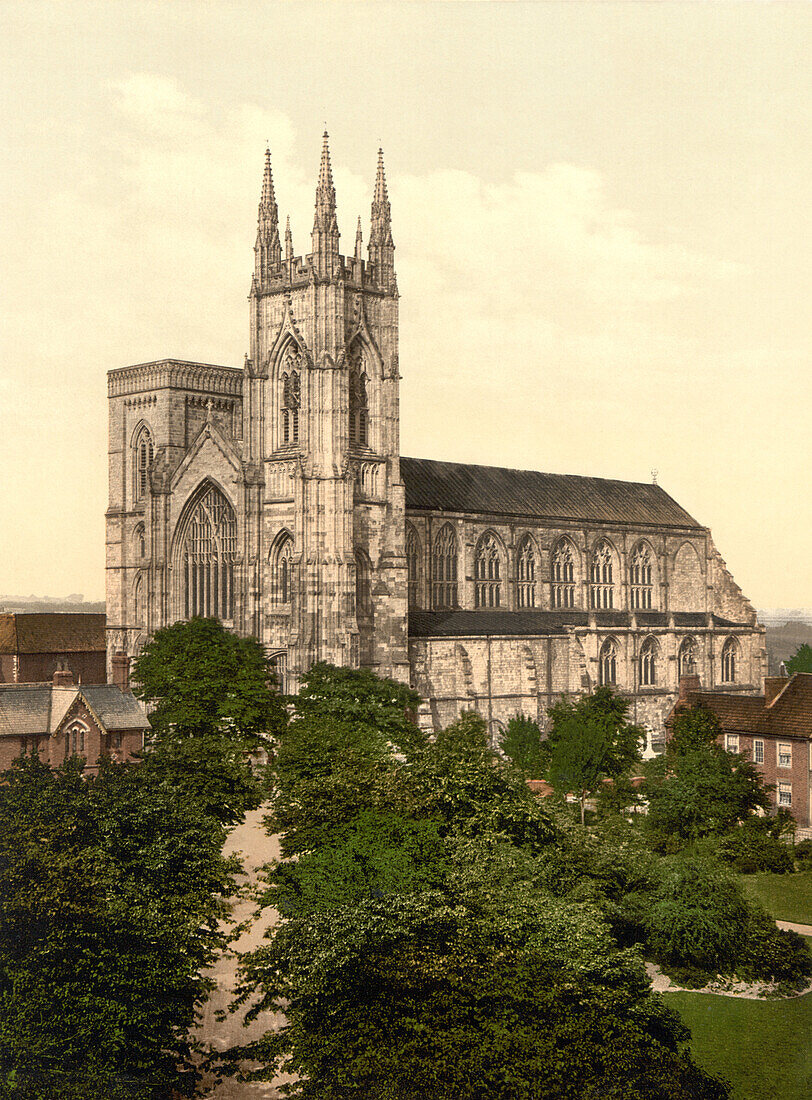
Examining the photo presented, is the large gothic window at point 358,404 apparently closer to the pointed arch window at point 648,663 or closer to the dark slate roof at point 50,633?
the dark slate roof at point 50,633

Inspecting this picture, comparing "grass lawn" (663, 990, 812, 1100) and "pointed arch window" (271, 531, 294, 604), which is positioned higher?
"pointed arch window" (271, 531, 294, 604)

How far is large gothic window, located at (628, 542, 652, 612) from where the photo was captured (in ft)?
362

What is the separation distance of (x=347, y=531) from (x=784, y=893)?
36618 millimetres

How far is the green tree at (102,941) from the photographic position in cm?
2864

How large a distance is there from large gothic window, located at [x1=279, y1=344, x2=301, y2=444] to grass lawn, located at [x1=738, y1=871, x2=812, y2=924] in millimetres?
41440

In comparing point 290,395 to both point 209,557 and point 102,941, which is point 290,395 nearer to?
point 209,557

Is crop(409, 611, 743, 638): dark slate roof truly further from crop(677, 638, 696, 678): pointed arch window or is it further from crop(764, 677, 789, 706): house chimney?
crop(764, 677, 789, 706): house chimney

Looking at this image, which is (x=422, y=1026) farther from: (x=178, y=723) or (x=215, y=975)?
(x=178, y=723)

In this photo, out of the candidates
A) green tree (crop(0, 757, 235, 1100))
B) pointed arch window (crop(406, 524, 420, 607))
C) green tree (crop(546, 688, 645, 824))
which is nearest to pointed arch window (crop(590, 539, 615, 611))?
pointed arch window (crop(406, 524, 420, 607))

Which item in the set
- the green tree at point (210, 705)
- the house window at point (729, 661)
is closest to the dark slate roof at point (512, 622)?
the house window at point (729, 661)

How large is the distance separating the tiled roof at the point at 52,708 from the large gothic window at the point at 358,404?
81.9 feet

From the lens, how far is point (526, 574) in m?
100

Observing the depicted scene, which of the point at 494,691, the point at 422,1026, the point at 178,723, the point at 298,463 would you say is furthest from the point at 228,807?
the point at 494,691

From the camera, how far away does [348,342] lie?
82.2 meters
